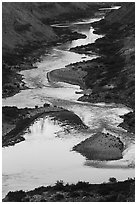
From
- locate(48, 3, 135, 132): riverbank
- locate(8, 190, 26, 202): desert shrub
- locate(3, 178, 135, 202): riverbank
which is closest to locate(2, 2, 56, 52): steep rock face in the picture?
locate(48, 3, 135, 132): riverbank

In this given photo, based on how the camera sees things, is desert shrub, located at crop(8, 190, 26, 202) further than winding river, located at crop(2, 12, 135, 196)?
No

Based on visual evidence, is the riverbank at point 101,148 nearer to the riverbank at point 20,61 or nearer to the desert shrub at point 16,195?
the desert shrub at point 16,195

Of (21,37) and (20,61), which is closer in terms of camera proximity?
(20,61)

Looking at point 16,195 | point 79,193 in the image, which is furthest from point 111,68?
point 16,195

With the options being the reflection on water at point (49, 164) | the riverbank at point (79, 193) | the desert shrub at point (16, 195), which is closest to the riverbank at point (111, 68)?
the reflection on water at point (49, 164)

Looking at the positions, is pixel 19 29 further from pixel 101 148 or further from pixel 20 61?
pixel 101 148

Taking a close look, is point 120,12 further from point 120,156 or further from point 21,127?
point 120,156

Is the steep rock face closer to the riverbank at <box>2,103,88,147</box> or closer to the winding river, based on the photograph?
the winding river
